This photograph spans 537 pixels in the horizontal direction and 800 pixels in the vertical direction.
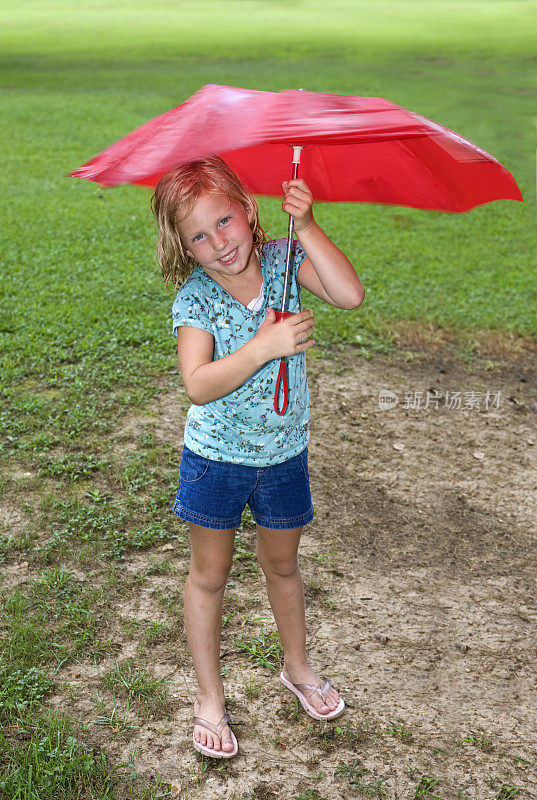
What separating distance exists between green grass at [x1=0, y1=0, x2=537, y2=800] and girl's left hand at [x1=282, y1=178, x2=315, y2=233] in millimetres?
1247

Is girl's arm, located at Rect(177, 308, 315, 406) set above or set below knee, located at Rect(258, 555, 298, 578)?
above

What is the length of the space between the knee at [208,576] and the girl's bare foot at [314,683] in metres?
0.49

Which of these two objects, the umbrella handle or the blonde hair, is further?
the umbrella handle

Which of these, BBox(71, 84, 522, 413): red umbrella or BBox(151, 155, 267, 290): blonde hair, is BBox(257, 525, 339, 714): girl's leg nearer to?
BBox(71, 84, 522, 413): red umbrella

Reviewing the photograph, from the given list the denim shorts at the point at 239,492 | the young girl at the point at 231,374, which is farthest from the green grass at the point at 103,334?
the denim shorts at the point at 239,492

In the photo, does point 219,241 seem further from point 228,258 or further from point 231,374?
point 231,374

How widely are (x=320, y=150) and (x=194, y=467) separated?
1.01m

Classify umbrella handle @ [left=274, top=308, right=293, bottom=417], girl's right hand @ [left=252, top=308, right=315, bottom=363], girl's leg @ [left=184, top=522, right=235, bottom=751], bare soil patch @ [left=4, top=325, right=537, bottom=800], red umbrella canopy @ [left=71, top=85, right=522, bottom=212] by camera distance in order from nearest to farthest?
red umbrella canopy @ [left=71, top=85, right=522, bottom=212] → girl's right hand @ [left=252, top=308, right=315, bottom=363] → umbrella handle @ [left=274, top=308, right=293, bottom=417] → girl's leg @ [left=184, top=522, right=235, bottom=751] → bare soil patch @ [left=4, top=325, right=537, bottom=800]

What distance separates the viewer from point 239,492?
7.71 ft

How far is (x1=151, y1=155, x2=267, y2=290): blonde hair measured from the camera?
6.91ft

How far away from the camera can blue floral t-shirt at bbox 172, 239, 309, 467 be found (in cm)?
224

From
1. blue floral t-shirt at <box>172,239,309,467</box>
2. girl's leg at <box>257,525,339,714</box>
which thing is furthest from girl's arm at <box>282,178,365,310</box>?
girl's leg at <box>257,525,339,714</box>

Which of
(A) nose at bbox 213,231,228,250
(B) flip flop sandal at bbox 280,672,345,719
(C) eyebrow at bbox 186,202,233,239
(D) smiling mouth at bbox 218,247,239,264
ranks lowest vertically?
(B) flip flop sandal at bbox 280,672,345,719

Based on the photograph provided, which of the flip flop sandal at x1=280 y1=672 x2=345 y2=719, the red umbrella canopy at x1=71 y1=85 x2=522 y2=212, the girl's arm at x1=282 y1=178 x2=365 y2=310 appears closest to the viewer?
the red umbrella canopy at x1=71 y1=85 x2=522 y2=212
